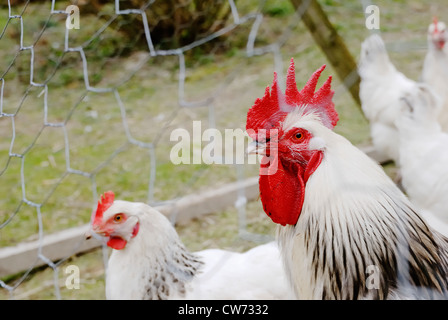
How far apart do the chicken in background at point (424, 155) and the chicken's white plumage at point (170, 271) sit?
57 centimetres

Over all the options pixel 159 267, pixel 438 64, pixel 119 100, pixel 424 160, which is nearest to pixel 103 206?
pixel 159 267

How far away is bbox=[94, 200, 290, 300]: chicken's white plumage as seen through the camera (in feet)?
3.94

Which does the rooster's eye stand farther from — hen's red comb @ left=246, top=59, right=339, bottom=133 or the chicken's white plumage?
the chicken's white plumage

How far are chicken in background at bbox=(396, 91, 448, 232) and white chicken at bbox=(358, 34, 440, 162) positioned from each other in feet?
0.87

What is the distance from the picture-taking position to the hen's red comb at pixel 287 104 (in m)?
0.88

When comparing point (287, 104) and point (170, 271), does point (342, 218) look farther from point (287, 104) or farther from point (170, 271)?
point (170, 271)

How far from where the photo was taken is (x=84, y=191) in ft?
6.65

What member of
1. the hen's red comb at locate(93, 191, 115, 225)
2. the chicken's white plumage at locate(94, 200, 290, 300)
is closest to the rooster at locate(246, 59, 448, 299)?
the chicken's white plumage at locate(94, 200, 290, 300)

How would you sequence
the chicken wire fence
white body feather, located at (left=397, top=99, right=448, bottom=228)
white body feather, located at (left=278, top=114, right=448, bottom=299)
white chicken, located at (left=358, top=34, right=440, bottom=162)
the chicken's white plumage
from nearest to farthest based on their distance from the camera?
1. white body feather, located at (left=278, top=114, right=448, bottom=299)
2. the chicken's white plumage
3. white body feather, located at (left=397, top=99, right=448, bottom=228)
4. the chicken wire fence
5. white chicken, located at (left=358, top=34, right=440, bottom=162)

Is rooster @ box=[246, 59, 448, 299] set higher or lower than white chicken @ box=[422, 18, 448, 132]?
lower

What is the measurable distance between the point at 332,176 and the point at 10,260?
A: 127 centimetres

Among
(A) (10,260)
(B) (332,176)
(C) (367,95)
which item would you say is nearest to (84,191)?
(A) (10,260)

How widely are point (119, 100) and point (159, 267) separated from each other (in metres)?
0.57
